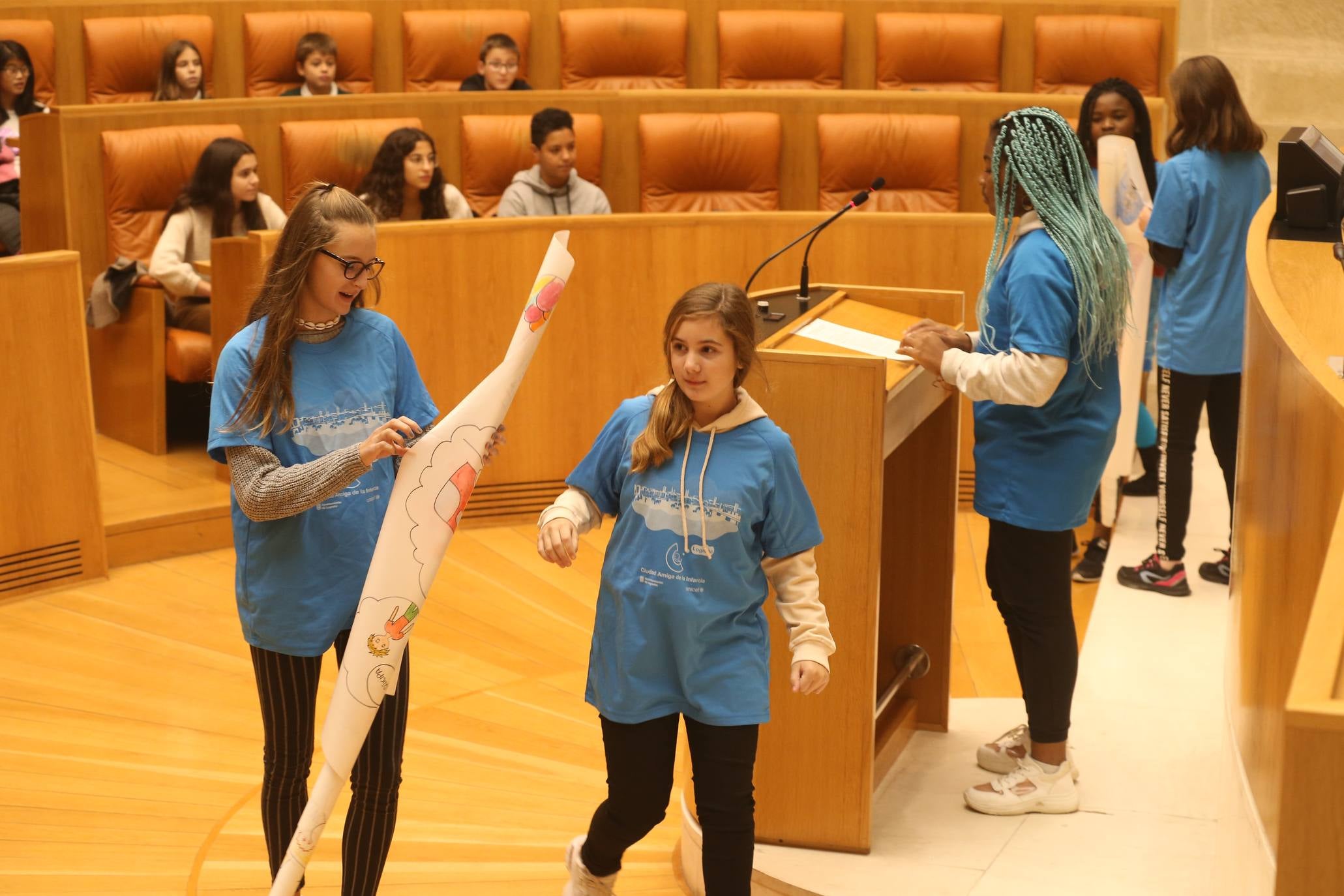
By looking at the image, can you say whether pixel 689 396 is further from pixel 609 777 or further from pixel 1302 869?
pixel 1302 869

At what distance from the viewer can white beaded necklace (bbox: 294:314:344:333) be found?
1964 mm

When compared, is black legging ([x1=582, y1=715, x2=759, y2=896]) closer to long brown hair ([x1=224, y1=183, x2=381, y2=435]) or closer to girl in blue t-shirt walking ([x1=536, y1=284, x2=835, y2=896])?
girl in blue t-shirt walking ([x1=536, y1=284, x2=835, y2=896])

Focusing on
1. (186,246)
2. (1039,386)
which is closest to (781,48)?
(186,246)

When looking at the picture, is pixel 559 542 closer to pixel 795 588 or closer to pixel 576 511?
pixel 576 511

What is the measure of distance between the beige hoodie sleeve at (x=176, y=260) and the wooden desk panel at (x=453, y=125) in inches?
12.9

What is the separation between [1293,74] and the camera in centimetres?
610

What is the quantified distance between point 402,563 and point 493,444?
189mm

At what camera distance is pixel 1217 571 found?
380 cm

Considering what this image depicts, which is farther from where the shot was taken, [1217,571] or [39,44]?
[39,44]

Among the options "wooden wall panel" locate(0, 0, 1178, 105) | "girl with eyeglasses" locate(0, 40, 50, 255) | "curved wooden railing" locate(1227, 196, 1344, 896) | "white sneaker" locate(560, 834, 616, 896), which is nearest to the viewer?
"curved wooden railing" locate(1227, 196, 1344, 896)

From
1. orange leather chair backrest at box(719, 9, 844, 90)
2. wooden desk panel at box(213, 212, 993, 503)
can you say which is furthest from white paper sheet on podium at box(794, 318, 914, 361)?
orange leather chair backrest at box(719, 9, 844, 90)

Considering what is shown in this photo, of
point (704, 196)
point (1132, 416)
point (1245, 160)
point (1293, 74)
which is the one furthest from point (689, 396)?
point (1293, 74)

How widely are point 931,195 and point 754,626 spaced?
3351 mm

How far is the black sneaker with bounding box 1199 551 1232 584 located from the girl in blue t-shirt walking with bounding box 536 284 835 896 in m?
2.15
